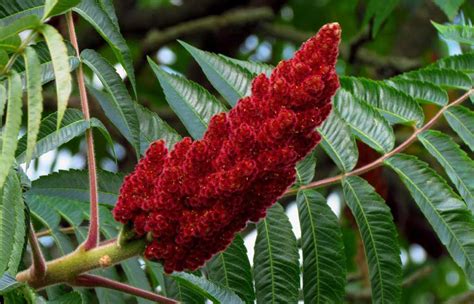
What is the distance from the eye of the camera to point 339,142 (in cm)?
227

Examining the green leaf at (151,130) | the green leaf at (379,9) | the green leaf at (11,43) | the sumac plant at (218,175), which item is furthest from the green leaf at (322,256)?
the green leaf at (379,9)

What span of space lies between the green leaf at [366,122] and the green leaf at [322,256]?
0.65ft

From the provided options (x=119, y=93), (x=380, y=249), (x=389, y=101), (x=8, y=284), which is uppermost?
(x=119, y=93)

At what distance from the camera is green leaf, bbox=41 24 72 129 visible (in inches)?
57.7

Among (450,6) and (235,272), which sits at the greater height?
(450,6)

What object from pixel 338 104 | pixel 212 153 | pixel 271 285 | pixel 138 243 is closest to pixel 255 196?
pixel 212 153

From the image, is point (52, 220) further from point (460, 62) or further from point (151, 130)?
point (460, 62)

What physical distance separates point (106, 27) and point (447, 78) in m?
0.85

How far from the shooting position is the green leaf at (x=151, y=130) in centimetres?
221

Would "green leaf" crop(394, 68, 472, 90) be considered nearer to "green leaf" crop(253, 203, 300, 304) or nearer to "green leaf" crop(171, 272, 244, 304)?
"green leaf" crop(253, 203, 300, 304)

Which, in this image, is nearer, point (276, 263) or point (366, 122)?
point (276, 263)

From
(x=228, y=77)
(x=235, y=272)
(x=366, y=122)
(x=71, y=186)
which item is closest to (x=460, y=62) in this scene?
(x=366, y=122)

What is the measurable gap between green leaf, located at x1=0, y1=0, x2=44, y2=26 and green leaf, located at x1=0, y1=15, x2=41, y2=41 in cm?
25

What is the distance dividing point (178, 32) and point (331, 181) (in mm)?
2437
